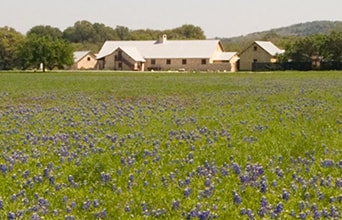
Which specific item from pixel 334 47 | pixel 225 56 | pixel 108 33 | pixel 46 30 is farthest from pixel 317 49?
pixel 108 33

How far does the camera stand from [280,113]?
47.7 feet

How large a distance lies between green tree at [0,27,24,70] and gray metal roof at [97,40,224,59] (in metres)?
15.2

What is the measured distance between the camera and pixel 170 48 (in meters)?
100

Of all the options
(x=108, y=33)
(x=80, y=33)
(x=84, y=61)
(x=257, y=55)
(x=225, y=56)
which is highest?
(x=108, y=33)

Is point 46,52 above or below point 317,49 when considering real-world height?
below

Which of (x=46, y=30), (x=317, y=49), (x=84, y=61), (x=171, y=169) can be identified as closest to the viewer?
(x=171, y=169)

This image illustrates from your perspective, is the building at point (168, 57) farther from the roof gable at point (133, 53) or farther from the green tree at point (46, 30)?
the green tree at point (46, 30)

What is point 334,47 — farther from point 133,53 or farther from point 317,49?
point 133,53

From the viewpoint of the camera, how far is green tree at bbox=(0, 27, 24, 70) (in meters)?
97.0

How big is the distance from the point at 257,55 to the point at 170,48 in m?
16.6

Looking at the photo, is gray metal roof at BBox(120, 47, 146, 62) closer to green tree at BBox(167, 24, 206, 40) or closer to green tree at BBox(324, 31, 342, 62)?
green tree at BBox(324, 31, 342, 62)

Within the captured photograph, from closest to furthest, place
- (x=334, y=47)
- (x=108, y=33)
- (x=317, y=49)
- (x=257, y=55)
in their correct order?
(x=334, y=47) < (x=317, y=49) < (x=257, y=55) < (x=108, y=33)

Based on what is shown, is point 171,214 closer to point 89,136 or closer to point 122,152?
point 122,152

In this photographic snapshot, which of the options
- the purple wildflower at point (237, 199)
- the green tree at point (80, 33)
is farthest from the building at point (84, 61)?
the purple wildflower at point (237, 199)
